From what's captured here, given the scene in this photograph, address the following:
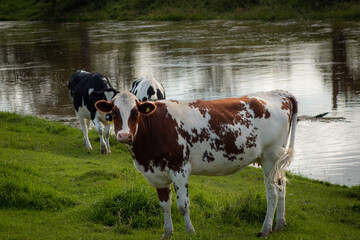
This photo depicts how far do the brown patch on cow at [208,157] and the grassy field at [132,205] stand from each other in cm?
90

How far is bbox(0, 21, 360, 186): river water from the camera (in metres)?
12.2

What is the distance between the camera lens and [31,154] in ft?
34.0

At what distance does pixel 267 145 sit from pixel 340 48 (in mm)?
19351

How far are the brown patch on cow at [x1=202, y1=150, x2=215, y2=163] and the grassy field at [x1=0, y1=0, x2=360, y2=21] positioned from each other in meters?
32.0

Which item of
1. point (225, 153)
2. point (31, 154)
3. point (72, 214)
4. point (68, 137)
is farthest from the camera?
point (68, 137)

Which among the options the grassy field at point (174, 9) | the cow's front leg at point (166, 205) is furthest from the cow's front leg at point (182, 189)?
the grassy field at point (174, 9)

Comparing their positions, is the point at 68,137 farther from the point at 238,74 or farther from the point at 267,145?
the point at 238,74

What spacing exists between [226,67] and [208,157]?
16.5m

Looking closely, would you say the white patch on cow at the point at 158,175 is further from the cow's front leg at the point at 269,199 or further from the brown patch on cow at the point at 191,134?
the cow's front leg at the point at 269,199

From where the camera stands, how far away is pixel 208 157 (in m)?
6.24

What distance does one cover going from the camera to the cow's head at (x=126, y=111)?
19.0 ft

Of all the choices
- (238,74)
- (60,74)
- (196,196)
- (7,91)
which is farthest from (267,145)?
(60,74)

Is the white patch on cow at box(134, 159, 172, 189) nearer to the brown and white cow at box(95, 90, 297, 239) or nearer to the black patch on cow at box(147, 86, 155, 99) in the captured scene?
the brown and white cow at box(95, 90, 297, 239)

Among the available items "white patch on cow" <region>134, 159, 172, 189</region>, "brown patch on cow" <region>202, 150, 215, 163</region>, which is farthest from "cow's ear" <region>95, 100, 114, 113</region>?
"brown patch on cow" <region>202, 150, 215, 163</region>
